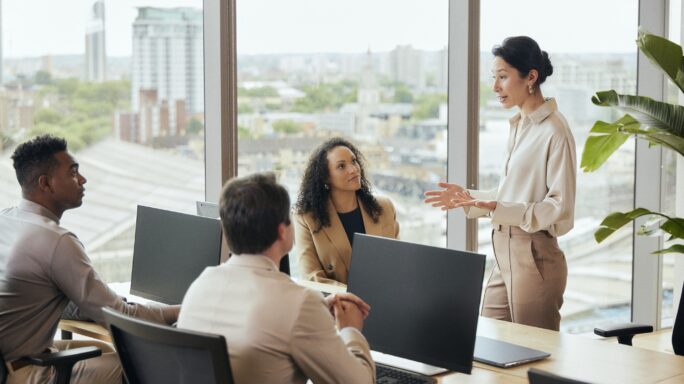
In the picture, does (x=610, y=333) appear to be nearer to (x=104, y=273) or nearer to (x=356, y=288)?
(x=356, y=288)

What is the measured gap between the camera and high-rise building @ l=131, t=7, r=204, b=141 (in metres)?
4.30

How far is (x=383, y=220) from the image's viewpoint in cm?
393

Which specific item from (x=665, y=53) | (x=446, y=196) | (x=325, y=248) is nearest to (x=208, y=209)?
(x=325, y=248)

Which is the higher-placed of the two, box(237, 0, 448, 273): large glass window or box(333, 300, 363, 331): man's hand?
box(237, 0, 448, 273): large glass window

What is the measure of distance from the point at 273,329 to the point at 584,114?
3.89m

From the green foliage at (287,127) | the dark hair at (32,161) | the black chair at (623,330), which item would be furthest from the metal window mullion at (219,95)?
the black chair at (623,330)

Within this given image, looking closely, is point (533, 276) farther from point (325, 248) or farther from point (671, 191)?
point (671, 191)

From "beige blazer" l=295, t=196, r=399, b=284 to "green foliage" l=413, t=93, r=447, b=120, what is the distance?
129 cm

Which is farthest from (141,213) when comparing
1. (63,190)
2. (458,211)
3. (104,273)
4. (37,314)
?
(458,211)

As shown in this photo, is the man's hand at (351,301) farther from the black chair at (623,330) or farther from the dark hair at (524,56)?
the dark hair at (524,56)

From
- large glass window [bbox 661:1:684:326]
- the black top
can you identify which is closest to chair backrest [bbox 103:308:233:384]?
the black top

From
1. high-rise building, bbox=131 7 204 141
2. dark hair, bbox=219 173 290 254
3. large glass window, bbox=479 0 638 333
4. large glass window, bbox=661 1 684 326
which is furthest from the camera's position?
large glass window, bbox=661 1 684 326

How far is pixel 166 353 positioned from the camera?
2.11m

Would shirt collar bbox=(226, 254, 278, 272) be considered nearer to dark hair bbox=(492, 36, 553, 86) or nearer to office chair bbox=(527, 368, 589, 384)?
office chair bbox=(527, 368, 589, 384)
